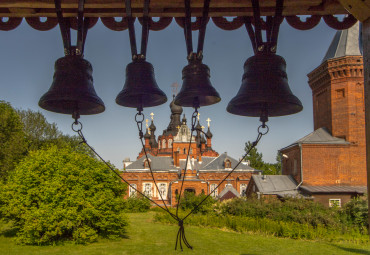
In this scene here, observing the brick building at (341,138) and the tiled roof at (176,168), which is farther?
the tiled roof at (176,168)

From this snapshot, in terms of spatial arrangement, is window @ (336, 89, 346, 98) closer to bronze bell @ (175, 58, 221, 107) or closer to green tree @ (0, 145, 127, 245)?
green tree @ (0, 145, 127, 245)

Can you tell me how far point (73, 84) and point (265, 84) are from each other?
172cm

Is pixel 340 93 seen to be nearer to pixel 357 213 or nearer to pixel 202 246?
pixel 357 213

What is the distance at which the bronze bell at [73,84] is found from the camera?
10.5ft

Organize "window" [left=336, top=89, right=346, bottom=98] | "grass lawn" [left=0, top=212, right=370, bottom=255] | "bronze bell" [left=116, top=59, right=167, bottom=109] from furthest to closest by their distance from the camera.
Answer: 1. "window" [left=336, top=89, right=346, bottom=98]
2. "grass lawn" [left=0, top=212, right=370, bottom=255]
3. "bronze bell" [left=116, top=59, right=167, bottom=109]

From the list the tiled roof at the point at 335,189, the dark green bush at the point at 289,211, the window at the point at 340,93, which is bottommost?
the dark green bush at the point at 289,211

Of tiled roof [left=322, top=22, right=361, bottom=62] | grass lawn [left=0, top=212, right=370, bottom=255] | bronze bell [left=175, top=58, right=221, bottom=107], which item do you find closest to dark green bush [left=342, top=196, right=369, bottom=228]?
grass lawn [left=0, top=212, right=370, bottom=255]

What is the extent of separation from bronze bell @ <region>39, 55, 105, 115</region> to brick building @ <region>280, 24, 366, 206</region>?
2572 centimetres

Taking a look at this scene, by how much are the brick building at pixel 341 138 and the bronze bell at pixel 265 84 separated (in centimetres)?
2516

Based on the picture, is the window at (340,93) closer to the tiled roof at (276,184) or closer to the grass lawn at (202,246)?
the tiled roof at (276,184)

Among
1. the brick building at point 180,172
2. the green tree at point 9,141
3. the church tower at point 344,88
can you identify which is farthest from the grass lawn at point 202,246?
the brick building at point 180,172

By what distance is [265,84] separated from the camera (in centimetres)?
320

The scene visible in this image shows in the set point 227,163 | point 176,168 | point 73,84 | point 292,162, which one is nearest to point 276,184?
point 292,162

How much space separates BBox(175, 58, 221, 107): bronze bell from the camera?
10.9ft
